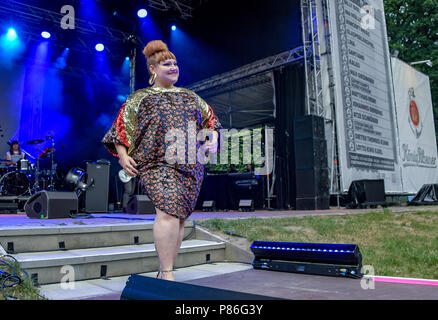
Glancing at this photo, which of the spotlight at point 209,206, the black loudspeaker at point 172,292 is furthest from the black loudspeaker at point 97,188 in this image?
the black loudspeaker at point 172,292

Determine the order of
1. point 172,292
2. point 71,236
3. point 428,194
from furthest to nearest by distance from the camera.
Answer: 1. point 428,194
2. point 71,236
3. point 172,292

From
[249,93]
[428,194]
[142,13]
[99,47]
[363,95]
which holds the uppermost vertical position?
[142,13]

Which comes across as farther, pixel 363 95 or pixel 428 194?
pixel 363 95

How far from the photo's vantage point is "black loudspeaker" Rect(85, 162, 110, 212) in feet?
26.3

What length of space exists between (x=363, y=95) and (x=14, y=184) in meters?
9.56

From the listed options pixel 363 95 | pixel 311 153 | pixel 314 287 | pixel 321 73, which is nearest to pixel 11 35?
pixel 321 73

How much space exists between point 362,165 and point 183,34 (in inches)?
290

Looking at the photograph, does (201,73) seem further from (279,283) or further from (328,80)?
(279,283)

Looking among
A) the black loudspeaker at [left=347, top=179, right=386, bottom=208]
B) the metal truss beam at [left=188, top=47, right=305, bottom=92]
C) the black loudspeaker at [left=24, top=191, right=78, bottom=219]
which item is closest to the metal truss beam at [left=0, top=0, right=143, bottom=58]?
the metal truss beam at [left=188, top=47, right=305, bottom=92]

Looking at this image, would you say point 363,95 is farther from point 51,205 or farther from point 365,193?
point 51,205

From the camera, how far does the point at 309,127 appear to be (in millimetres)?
8703

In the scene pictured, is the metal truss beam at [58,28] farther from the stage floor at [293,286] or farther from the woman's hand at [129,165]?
the woman's hand at [129,165]

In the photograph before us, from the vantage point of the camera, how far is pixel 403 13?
17859 millimetres

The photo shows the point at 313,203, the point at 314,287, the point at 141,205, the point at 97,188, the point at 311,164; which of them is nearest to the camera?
the point at 314,287
